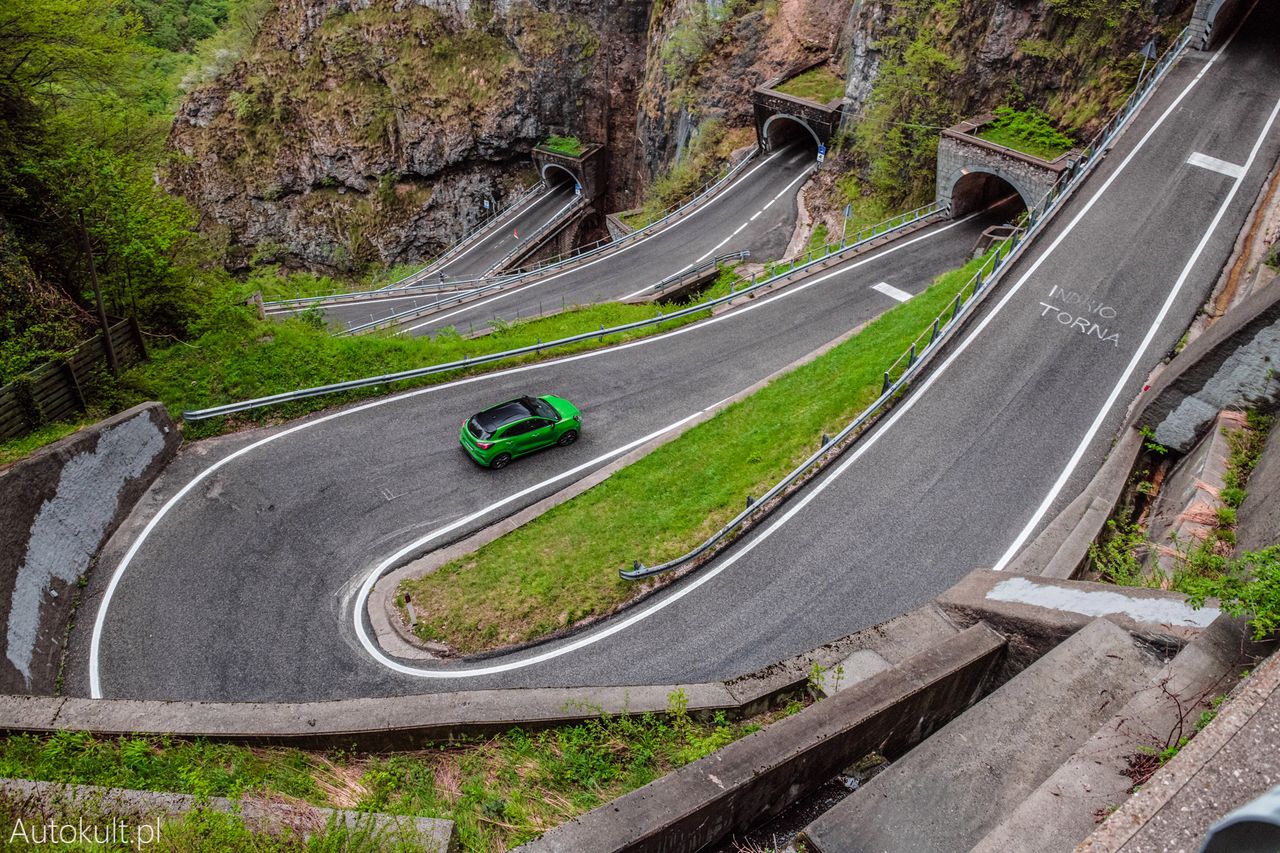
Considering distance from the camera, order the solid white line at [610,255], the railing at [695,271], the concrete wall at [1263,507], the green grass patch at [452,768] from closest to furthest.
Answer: the green grass patch at [452,768], the concrete wall at [1263,507], the railing at [695,271], the solid white line at [610,255]

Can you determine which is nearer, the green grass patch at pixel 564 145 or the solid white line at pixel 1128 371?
the solid white line at pixel 1128 371

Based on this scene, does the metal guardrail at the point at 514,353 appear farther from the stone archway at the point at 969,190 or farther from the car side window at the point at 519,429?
the car side window at the point at 519,429

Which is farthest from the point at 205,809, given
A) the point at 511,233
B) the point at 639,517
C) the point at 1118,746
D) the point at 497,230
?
the point at 497,230

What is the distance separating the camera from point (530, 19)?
168 ft

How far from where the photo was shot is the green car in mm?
16812

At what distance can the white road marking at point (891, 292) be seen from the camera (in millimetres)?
25461

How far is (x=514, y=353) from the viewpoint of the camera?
69.9ft

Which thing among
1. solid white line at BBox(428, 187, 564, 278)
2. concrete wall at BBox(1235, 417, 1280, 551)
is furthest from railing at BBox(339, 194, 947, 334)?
concrete wall at BBox(1235, 417, 1280, 551)

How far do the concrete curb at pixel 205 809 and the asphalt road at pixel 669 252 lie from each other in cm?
2496

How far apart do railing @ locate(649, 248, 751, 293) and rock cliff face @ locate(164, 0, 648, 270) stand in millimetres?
24125

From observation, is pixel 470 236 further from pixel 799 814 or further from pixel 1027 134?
pixel 799 814

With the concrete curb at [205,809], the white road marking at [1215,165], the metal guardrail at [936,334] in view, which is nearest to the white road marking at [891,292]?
the metal guardrail at [936,334]

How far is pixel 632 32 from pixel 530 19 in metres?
7.35

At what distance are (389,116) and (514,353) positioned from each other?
4002cm
